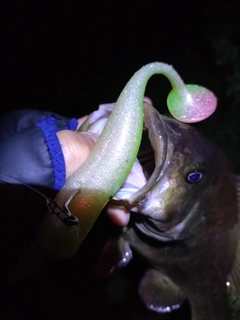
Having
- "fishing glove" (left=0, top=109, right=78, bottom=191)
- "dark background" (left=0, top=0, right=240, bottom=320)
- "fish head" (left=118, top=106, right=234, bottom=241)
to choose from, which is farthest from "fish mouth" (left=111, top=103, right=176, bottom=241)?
"dark background" (left=0, top=0, right=240, bottom=320)

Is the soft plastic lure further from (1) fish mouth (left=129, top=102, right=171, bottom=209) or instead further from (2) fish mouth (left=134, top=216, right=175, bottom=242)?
(2) fish mouth (left=134, top=216, right=175, bottom=242)

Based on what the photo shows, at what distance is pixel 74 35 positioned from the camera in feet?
11.3

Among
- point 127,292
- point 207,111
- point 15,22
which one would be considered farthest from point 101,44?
point 207,111

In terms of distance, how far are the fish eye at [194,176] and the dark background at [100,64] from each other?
898mm

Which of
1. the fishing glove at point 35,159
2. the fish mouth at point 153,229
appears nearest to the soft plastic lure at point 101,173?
the fishing glove at point 35,159

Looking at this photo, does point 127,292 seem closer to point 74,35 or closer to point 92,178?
point 92,178

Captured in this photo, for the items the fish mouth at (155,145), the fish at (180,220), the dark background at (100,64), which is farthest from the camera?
the dark background at (100,64)

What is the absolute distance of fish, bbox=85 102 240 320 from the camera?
1246mm

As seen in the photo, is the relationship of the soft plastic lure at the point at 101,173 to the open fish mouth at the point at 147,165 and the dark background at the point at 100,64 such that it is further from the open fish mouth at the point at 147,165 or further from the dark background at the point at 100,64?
the dark background at the point at 100,64

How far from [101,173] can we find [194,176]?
44 cm

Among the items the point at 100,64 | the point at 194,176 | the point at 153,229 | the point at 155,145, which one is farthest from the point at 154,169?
the point at 100,64

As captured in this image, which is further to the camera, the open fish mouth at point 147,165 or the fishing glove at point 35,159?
the open fish mouth at point 147,165

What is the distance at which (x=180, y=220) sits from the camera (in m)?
1.42

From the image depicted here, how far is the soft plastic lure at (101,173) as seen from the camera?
104 cm
